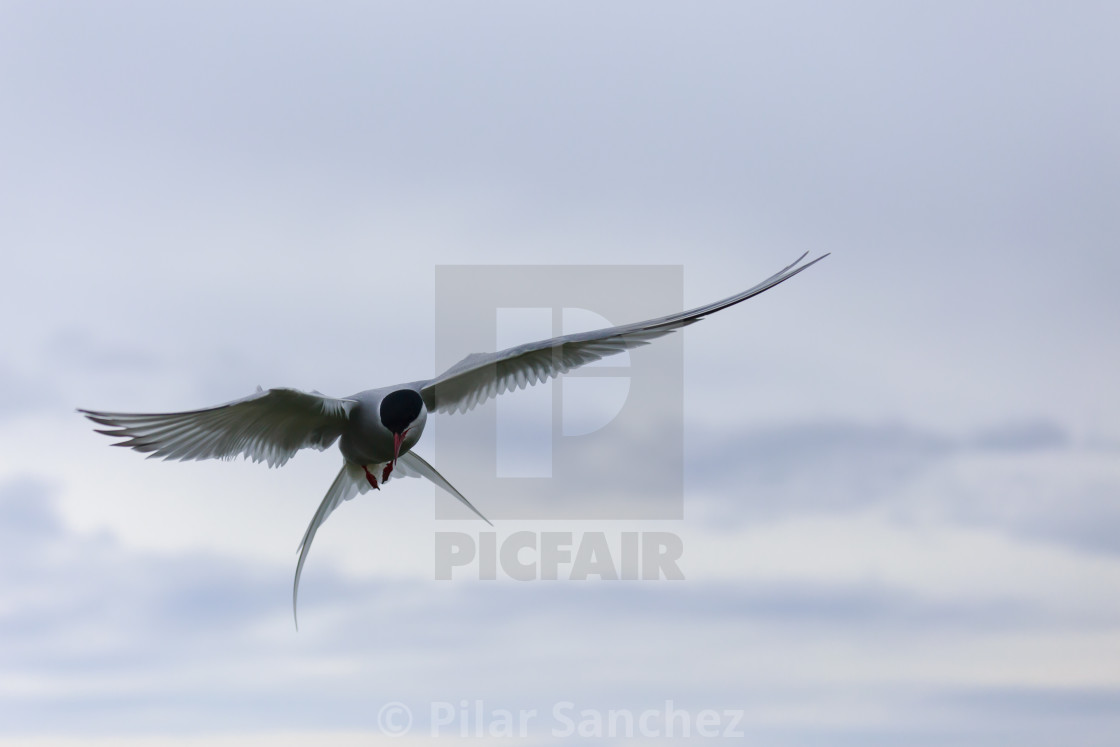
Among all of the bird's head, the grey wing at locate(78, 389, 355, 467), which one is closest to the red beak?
the bird's head

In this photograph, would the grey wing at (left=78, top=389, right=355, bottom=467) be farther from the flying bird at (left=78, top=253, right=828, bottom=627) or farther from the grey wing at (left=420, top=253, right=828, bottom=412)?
the grey wing at (left=420, top=253, right=828, bottom=412)

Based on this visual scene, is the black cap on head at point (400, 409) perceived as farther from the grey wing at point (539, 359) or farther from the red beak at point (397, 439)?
the grey wing at point (539, 359)

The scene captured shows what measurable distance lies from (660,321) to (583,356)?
1.37 meters

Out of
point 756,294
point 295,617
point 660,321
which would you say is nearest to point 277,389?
point 295,617

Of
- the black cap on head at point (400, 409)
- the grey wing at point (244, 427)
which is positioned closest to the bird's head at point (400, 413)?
the black cap on head at point (400, 409)

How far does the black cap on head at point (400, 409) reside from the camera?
1385 cm

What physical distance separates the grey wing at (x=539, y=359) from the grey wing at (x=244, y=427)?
57.2 inches

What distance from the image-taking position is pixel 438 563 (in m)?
16.9

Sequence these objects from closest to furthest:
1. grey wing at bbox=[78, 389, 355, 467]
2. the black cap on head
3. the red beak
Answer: grey wing at bbox=[78, 389, 355, 467], the black cap on head, the red beak

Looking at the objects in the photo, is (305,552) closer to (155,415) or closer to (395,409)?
(395,409)

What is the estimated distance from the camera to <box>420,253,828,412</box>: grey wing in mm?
14930

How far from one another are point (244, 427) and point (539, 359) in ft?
13.1

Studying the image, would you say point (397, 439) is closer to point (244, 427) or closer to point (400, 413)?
point (400, 413)

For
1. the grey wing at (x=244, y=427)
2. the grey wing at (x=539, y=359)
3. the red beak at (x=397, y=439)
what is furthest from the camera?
the grey wing at (x=539, y=359)
